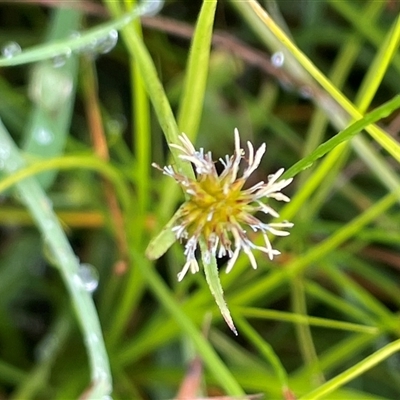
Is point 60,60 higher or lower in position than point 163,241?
higher

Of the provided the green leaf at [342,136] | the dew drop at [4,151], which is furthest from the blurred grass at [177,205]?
the green leaf at [342,136]

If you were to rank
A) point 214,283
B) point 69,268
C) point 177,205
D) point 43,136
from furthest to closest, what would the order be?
point 177,205, point 43,136, point 69,268, point 214,283

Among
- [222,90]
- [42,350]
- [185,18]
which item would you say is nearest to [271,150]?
[222,90]

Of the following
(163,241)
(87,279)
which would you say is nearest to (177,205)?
(87,279)

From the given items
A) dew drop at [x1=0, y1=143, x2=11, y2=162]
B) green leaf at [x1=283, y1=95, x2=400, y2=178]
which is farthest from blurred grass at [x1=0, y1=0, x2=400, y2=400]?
green leaf at [x1=283, y1=95, x2=400, y2=178]

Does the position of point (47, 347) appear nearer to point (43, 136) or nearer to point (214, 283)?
point (43, 136)

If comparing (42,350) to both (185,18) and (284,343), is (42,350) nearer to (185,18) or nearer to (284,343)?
(284,343)

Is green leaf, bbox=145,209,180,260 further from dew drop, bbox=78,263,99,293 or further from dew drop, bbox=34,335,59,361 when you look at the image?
dew drop, bbox=34,335,59,361
